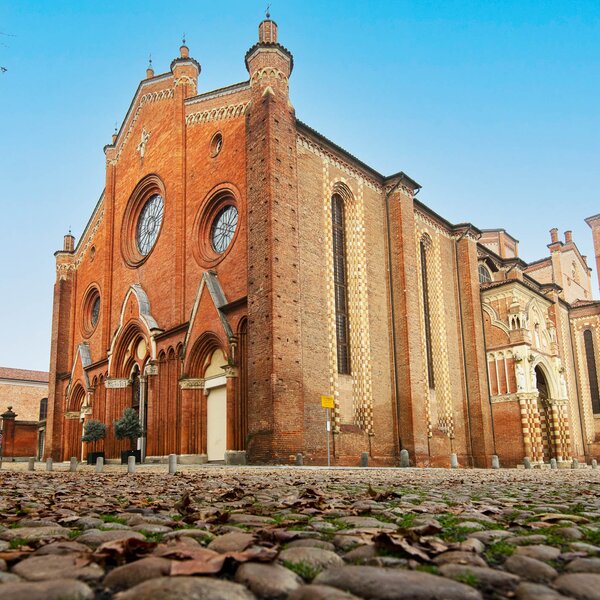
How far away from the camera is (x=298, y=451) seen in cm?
1786

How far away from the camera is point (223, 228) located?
77.1ft

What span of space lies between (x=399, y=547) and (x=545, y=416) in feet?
107

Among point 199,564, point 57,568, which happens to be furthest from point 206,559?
point 57,568

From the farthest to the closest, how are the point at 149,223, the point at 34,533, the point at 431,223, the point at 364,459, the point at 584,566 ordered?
the point at 431,223, the point at 149,223, the point at 364,459, the point at 34,533, the point at 584,566

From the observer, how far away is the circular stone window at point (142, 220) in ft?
91.2

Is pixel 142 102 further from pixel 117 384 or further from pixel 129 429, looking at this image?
pixel 129 429

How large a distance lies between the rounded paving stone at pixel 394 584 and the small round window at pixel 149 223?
26298 mm

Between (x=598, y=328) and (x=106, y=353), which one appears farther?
(x=598, y=328)

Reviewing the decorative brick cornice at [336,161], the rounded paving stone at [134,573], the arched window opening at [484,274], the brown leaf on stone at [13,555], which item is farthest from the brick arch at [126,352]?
the rounded paving stone at [134,573]

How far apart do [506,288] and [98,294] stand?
2120 cm

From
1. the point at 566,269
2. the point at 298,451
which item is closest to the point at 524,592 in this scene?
the point at 298,451

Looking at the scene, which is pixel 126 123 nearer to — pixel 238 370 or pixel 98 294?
pixel 98 294

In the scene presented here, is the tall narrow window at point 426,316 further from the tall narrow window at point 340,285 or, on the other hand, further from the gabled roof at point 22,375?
the gabled roof at point 22,375

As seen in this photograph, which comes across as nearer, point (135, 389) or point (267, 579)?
point (267, 579)
